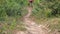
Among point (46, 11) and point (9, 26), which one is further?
point (46, 11)

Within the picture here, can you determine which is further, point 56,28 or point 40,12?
point 40,12

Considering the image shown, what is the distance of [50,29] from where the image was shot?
7.11 metres

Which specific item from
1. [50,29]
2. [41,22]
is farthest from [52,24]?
[41,22]

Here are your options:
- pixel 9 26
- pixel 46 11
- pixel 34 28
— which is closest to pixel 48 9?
pixel 46 11

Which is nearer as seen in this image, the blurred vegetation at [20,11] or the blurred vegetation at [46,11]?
the blurred vegetation at [20,11]

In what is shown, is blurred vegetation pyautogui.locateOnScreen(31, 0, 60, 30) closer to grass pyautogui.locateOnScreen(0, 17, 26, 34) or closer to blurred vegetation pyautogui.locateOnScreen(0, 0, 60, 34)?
blurred vegetation pyautogui.locateOnScreen(0, 0, 60, 34)

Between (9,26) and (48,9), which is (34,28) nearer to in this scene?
(9,26)

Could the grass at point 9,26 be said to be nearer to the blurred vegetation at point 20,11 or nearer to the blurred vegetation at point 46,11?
the blurred vegetation at point 20,11

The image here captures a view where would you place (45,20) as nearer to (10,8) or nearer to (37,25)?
(37,25)

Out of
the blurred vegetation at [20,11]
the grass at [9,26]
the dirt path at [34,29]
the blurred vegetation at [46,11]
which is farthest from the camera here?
the blurred vegetation at [46,11]

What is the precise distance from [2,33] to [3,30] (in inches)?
5.3

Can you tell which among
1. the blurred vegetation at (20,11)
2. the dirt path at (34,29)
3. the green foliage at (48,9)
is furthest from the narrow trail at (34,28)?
the green foliage at (48,9)

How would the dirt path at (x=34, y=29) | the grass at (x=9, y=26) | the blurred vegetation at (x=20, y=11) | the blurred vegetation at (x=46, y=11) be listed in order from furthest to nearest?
1. the blurred vegetation at (x=46, y=11)
2. the dirt path at (x=34, y=29)
3. the blurred vegetation at (x=20, y=11)
4. the grass at (x=9, y=26)

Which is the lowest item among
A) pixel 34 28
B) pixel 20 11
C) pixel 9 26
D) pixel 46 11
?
pixel 34 28
